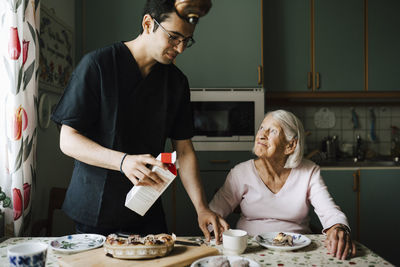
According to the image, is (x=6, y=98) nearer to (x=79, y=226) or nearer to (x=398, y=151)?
(x=79, y=226)

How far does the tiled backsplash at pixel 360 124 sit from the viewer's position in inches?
135

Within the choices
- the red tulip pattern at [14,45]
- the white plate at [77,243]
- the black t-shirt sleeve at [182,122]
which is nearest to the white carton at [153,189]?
the white plate at [77,243]

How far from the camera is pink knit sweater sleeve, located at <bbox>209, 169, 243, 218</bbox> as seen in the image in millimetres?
1679

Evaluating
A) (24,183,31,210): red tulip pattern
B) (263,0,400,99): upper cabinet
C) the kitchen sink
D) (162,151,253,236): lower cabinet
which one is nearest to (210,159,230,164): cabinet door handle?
(162,151,253,236): lower cabinet

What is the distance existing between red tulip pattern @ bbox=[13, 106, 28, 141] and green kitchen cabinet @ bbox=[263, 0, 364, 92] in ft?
6.60

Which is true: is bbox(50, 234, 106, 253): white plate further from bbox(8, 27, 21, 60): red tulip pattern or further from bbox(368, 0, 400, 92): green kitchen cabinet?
bbox(368, 0, 400, 92): green kitchen cabinet

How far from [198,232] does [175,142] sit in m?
1.37

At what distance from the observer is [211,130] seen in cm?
278

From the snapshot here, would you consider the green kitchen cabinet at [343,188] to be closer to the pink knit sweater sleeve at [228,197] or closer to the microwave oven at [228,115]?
the microwave oven at [228,115]

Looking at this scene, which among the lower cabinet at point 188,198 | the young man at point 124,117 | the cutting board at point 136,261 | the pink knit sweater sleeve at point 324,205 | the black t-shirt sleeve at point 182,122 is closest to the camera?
the cutting board at point 136,261

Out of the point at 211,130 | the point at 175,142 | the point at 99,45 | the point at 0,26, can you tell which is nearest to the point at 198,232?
the point at 211,130

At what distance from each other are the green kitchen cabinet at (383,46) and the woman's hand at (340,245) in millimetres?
2297

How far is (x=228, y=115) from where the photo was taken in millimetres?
2781

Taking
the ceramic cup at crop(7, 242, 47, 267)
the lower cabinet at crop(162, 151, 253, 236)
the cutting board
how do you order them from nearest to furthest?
the ceramic cup at crop(7, 242, 47, 267)
the cutting board
the lower cabinet at crop(162, 151, 253, 236)
